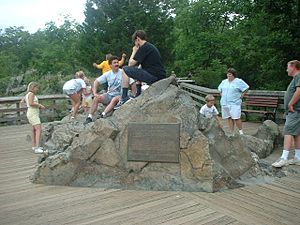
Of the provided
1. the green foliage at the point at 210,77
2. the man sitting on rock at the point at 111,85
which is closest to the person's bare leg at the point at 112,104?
the man sitting on rock at the point at 111,85

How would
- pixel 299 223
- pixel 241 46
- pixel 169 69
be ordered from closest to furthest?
pixel 299 223
pixel 241 46
pixel 169 69

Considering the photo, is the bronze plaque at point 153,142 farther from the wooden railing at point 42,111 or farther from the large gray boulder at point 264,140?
the wooden railing at point 42,111

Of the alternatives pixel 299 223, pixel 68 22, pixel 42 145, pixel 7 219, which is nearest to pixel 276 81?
pixel 42 145

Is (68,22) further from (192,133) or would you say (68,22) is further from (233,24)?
(192,133)

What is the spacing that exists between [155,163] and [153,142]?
0.94 ft

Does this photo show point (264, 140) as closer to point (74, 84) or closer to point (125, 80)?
point (125, 80)

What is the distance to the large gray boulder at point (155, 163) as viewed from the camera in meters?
4.62

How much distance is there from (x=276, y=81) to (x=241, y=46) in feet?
12.1

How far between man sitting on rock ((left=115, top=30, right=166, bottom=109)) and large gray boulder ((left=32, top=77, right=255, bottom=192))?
0.36 meters

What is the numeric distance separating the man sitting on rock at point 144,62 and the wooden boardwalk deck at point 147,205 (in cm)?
190

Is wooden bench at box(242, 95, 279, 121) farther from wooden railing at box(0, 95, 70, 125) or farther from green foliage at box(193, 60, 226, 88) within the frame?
green foliage at box(193, 60, 226, 88)

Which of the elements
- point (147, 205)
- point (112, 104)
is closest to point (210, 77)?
point (112, 104)

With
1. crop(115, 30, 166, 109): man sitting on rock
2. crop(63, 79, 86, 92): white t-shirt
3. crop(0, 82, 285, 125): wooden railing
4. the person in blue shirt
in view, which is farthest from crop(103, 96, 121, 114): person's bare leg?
crop(0, 82, 285, 125): wooden railing

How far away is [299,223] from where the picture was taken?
350 centimetres
